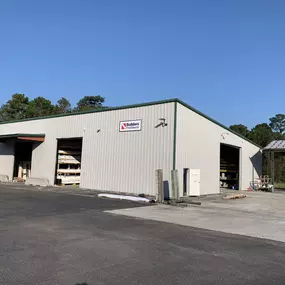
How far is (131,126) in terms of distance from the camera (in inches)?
747

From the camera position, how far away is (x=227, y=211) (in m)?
12.7

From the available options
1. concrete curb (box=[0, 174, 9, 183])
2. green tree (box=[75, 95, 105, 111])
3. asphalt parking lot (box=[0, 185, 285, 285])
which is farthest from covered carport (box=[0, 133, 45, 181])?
green tree (box=[75, 95, 105, 111])

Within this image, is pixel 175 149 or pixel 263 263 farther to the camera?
pixel 175 149

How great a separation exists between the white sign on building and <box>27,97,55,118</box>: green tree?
139 feet

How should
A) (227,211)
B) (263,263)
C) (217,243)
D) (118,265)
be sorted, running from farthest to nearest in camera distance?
(227,211) < (217,243) < (263,263) < (118,265)

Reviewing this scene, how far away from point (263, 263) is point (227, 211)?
7311mm

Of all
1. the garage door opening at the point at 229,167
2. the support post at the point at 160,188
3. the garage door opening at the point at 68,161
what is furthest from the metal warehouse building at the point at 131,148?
the support post at the point at 160,188

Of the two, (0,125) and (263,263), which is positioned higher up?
(0,125)

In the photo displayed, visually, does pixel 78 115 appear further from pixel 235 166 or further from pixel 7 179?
pixel 235 166

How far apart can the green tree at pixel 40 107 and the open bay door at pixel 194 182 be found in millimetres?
45612

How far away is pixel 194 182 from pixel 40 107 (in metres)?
48.0

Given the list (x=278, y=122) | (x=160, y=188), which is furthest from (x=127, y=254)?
(x=278, y=122)

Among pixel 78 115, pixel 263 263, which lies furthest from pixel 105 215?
Result: pixel 78 115

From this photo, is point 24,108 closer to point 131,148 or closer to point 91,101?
point 91,101
